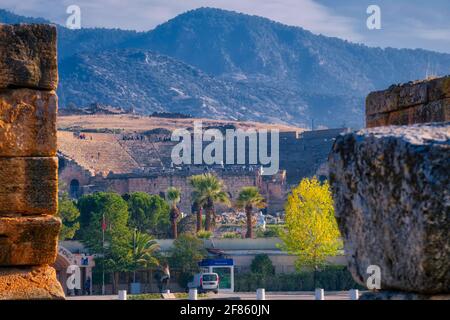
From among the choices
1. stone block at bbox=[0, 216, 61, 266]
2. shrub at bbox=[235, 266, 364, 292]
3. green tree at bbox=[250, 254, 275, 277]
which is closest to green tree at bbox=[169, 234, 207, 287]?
shrub at bbox=[235, 266, 364, 292]

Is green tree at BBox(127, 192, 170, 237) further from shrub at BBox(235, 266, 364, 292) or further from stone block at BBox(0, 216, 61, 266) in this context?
stone block at BBox(0, 216, 61, 266)

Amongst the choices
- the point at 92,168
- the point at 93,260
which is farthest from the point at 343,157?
the point at 92,168

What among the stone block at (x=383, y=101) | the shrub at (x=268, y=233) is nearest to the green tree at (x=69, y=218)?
the shrub at (x=268, y=233)

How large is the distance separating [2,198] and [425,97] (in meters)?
4.01

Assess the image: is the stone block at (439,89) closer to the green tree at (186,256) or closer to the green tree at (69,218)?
the green tree at (186,256)

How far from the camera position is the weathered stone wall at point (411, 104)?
33.1ft

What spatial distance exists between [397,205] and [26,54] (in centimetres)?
335

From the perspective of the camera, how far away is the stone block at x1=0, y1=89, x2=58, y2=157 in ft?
24.3

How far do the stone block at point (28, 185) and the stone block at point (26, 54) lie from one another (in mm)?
411
